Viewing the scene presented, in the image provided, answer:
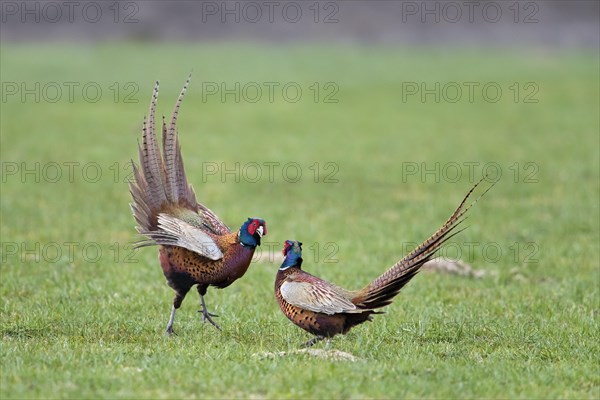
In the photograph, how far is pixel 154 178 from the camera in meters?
9.19

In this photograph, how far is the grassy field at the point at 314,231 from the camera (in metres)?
7.24

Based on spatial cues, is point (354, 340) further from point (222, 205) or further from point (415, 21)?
point (415, 21)

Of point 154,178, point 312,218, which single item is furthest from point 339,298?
point 312,218

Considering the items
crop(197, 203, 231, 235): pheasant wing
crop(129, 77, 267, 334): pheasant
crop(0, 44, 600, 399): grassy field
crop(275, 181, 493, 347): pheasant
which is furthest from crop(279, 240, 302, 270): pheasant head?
crop(197, 203, 231, 235): pheasant wing

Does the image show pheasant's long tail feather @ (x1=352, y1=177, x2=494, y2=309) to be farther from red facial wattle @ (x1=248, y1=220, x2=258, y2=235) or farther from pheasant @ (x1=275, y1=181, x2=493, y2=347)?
red facial wattle @ (x1=248, y1=220, x2=258, y2=235)

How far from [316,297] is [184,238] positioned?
52.4 inches

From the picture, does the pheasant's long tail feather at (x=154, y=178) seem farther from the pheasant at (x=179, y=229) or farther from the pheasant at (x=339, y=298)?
the pheasant at (x=339, y=298)

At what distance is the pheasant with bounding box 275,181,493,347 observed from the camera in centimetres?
777

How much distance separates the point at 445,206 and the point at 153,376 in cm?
967

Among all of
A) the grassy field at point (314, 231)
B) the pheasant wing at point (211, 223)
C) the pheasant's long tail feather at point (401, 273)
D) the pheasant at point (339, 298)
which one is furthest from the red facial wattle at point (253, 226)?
the pheasant's long tail feather at point (401, 273)

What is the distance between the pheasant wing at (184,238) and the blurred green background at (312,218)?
76 centimetres

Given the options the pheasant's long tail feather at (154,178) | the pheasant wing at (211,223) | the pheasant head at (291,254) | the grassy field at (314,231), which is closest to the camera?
the grassy field at (314,231)

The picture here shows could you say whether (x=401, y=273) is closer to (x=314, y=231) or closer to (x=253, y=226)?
(x=253, y=226)

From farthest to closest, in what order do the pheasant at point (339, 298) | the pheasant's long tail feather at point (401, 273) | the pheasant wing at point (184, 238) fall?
the pheasant wing at point (184, 238) → the pheasant at point (339, 298) → the pheasant's long tail feather at point (401, 273)
